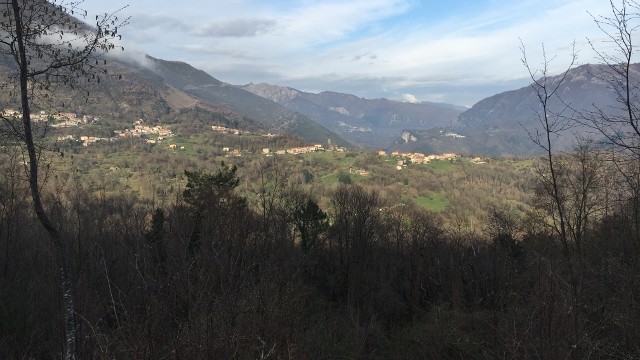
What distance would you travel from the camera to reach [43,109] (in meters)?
5.75

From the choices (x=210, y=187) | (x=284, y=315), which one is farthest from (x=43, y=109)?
(x=210, y=187)

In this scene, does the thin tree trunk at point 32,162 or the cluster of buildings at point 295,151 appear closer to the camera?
the thin tree trunk at point 32,162

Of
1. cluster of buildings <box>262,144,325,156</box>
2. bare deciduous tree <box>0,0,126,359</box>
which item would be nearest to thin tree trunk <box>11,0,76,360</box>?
bare deciduous tree <box>0,0,126,359</box>

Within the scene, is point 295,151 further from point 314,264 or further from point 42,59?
point 42,59

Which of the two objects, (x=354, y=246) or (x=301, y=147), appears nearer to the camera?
(x=354, y=246)

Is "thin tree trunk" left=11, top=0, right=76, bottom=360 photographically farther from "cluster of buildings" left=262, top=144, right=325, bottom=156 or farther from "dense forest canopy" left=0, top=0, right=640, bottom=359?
"cluster of buildings" left=262, top=144, right=325, bottom=156

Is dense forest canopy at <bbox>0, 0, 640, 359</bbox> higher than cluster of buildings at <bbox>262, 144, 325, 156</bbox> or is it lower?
lower

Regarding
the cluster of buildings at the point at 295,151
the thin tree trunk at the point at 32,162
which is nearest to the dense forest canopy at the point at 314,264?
the thin tree trunk at the point at 32,162

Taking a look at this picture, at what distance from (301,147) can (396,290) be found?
377 feet

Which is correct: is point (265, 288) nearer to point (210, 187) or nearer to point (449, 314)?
point (449, 314)

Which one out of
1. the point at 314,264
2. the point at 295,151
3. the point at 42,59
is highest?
the point at 42,59

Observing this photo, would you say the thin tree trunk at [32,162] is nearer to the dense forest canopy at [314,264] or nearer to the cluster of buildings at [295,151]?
the dense forest canopy at [314,264]

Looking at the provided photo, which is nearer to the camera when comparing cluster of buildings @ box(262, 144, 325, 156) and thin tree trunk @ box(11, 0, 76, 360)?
thin tree trunk @ box(11, 0, 76, 360)

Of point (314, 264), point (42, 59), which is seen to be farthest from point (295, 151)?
point (42, 59)
